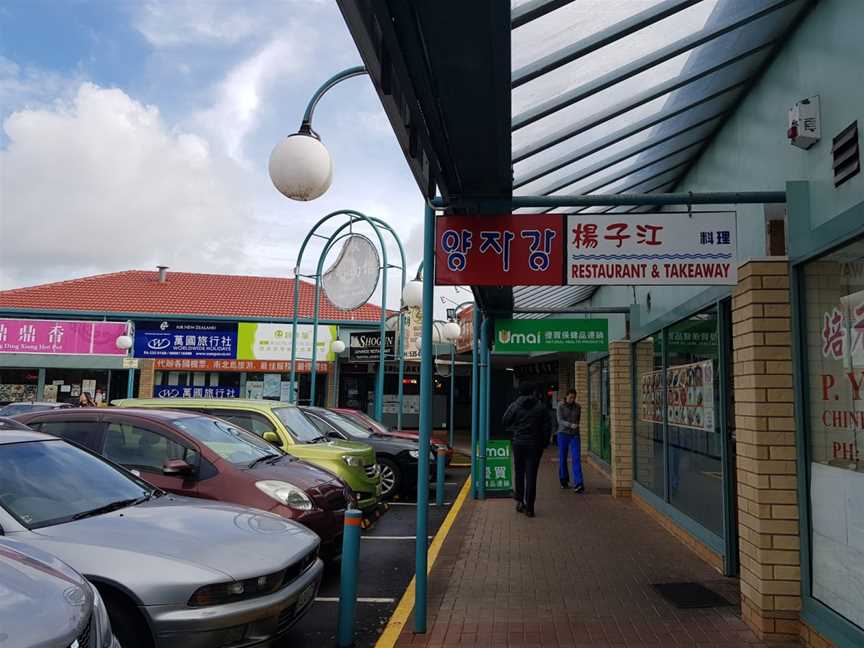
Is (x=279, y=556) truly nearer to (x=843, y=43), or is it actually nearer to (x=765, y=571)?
(x=765, y=571)

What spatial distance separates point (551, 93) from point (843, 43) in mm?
1788

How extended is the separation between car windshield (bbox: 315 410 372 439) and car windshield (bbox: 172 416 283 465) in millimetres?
4383

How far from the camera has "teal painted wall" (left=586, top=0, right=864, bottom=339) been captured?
4.26 metres

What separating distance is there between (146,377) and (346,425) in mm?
16105

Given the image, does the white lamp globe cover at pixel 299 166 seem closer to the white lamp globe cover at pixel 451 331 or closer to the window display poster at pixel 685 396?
the window display poster at pixel 685 396

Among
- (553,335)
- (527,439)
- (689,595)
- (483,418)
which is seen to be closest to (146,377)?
(483,418)

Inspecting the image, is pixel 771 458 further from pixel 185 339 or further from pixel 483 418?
pixel 185 339

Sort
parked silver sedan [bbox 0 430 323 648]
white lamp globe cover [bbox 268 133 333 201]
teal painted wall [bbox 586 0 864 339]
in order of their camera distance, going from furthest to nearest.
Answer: white lamp globe cover [bbox 268 133 333 201]
teal painted wall [bbox 586 0 864 339]
parked silver sedan [bbox 0 430 323 648]

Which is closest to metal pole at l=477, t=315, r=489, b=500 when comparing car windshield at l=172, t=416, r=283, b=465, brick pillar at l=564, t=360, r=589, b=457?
car windshield at l=172, t=416, r=283, b=465

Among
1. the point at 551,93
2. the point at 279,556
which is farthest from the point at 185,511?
the point at 551,93

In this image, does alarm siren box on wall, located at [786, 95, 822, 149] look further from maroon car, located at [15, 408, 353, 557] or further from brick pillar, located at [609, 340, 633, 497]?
brick pillar, located at [609, 340, 633, 497]

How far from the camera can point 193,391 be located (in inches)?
1040

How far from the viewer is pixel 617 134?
6.12 meters

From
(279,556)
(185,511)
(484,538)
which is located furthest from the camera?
(484,538)
